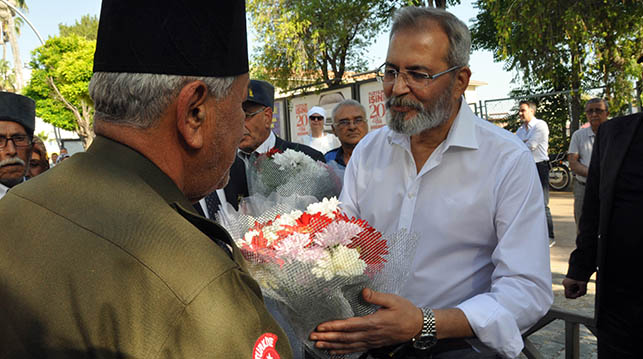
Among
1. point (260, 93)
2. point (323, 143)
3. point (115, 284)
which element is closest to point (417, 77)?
point (115, 284)

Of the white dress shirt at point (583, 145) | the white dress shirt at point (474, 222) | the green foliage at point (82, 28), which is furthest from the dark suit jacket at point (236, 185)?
the green foliage at point (82, 28)

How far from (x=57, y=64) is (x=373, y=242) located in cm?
3670

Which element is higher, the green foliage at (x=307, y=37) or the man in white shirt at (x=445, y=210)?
the green foliage at (x=307, y=37)

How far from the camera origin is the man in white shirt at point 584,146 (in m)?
6.73

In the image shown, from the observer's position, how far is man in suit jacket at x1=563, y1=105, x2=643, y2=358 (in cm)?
232

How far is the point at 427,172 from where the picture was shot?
2115mm

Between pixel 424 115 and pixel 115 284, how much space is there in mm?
1637

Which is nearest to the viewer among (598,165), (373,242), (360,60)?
(373,242)

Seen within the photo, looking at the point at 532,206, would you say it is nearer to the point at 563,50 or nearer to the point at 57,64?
the point at 563,50

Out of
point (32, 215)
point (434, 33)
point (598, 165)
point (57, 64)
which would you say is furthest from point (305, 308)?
point (57, 64)

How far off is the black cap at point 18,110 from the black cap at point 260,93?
5.22ft

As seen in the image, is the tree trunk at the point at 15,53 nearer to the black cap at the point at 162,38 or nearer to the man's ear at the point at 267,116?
the man's ear at the point at 267,116

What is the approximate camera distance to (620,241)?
2400mm

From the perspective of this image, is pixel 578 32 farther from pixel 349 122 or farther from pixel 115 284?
pixel 115 284
